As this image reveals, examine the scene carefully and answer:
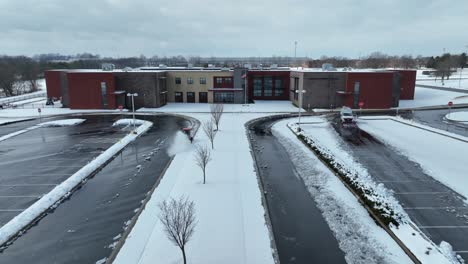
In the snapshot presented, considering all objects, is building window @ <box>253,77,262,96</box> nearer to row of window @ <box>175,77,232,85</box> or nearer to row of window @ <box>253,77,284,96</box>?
row of window @ <box>253,77,284,96</box>

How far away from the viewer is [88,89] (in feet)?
169

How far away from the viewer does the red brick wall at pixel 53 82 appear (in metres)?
59.8

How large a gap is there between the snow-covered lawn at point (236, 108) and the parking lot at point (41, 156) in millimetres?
12842

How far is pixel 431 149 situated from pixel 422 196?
446 inches

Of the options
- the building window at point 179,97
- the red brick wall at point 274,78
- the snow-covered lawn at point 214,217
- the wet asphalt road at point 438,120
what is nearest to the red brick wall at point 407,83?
the wet asphalt road at point 438,120

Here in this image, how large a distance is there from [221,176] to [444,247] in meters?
12.8

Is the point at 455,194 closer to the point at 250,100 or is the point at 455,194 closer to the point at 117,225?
the point at 117,225

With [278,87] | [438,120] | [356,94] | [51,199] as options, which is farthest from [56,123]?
[438,120]

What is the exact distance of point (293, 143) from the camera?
3081 cm

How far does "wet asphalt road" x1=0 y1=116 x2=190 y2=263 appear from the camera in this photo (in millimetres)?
13298

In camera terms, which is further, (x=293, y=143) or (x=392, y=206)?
(x=293, y=143)

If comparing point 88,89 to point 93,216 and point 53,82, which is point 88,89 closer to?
point 53,82

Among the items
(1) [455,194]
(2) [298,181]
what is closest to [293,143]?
(2) [298,181]

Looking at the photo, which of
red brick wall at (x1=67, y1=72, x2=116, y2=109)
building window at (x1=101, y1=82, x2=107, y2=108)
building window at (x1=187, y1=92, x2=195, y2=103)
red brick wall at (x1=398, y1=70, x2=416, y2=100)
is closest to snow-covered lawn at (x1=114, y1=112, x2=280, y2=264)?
red brick wall at (x1=67, y1=72, x2=116, y2=109)
